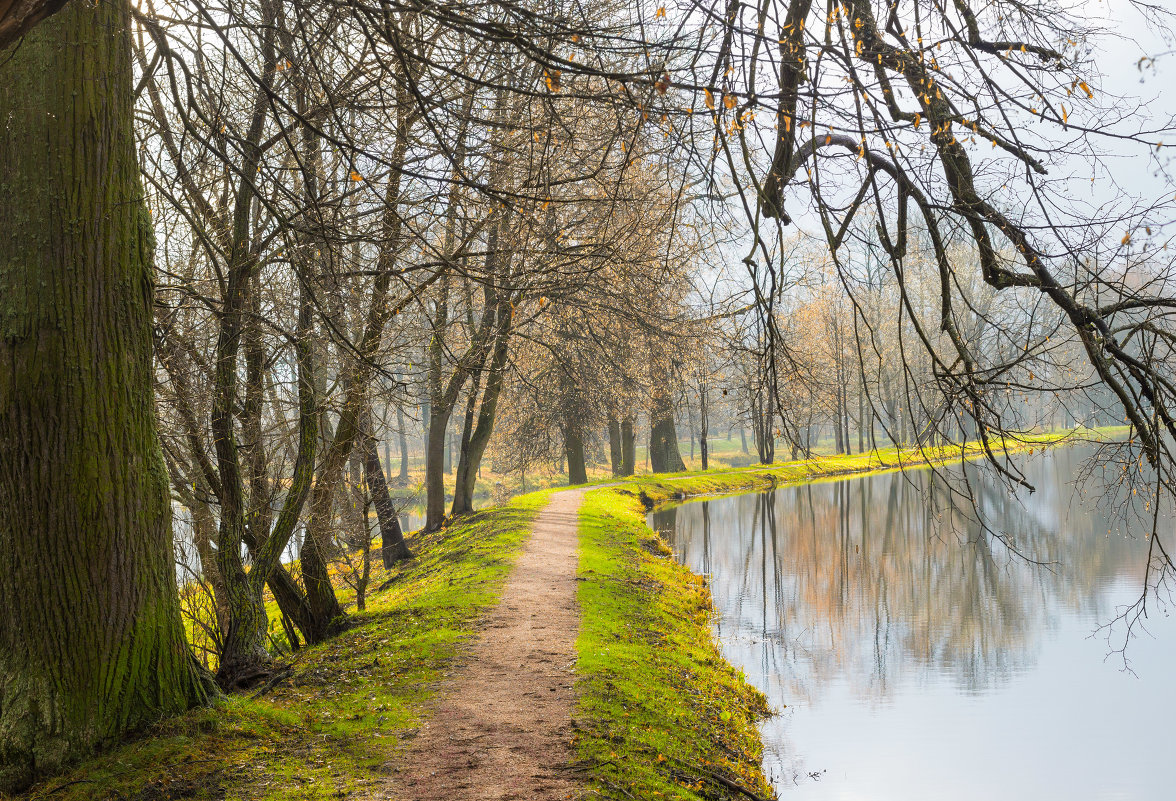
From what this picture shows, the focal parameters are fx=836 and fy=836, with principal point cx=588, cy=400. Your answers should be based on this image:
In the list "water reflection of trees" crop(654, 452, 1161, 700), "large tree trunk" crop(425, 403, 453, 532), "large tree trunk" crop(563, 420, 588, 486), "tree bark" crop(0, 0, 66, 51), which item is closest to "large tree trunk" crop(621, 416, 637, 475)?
"large tree trunk" crop(563, 420, 588, 486)

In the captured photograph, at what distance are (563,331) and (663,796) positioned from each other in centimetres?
1209

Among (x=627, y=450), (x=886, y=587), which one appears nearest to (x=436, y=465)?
(x=886, y=587)

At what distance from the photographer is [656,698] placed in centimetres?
707

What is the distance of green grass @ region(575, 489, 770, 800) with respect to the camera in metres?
5.46

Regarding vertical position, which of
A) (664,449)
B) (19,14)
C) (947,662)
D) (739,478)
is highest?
(19,14)

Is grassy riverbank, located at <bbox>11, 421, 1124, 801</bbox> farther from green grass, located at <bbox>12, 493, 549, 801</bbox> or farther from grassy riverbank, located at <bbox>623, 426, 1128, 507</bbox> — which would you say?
grassy riverbank, located at <bbox>623, 426, 1128, 507</bbox>

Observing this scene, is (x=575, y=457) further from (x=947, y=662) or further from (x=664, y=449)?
(x=947, y=662)

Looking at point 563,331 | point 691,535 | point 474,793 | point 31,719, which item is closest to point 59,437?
point 31,719

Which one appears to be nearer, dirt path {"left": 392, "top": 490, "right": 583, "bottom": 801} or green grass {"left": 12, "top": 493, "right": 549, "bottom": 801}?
green grass {"left": 12, "top": 493, "right": 549, "bottom": 801}

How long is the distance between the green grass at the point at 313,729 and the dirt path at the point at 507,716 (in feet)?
0.71

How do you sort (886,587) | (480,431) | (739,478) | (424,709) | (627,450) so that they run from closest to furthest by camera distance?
(424,709)
(886,587)
(480,431)
(627,450)
(739,478)

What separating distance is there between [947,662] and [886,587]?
4.07m

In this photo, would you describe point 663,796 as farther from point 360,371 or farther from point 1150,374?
point 360,371

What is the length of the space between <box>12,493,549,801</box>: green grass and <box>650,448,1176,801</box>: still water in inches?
130
